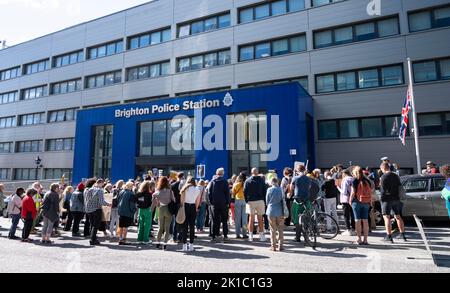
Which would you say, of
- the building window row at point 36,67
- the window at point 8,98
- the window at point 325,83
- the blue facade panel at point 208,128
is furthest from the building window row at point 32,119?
the window at point 325,83

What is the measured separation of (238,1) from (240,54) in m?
4.68

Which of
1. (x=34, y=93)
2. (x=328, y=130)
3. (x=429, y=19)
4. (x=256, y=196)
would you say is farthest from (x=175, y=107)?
(x=34, y=93)

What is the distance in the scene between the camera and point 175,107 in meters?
23.5

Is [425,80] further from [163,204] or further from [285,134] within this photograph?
[163,204]

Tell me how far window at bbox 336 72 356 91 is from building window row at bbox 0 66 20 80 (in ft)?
137

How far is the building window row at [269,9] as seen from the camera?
24.9 metres

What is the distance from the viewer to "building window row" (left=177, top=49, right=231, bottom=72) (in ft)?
89.3

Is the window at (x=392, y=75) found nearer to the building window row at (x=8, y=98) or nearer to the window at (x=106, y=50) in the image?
the window at (x=106, y=50)

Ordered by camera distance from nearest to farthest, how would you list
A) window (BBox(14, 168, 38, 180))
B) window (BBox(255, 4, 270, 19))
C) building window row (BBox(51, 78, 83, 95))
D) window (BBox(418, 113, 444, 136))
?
1. window (BBox(418, 113, 444, 136))
2. window (BBox(255, 4, 270, 19))
3. building window row (BBox(51, 78, 83, 95))
4. window (BBox(14, 168, 38, 180))

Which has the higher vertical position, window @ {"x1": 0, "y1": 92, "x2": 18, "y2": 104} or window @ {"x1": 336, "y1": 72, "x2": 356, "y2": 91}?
window @ {"x1": 0, "y1": 92, "x2": 18, "y2": 104}

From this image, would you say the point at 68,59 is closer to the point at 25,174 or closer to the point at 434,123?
the point at 25,174

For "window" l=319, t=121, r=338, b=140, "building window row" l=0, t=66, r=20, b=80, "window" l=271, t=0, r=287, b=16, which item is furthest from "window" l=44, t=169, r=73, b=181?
"window" l=319, t=121, r=338, b=140

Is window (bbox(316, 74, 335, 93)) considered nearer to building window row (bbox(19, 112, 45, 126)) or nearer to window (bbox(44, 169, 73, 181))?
window (bbox(44, 169, 73, 181))

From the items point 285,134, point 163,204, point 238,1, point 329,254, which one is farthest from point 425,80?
point 163,204
